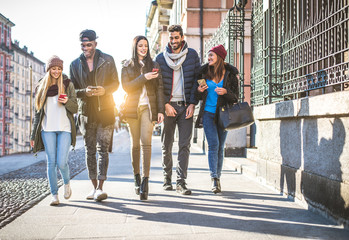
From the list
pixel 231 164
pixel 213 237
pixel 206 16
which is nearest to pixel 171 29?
pixel 213 237

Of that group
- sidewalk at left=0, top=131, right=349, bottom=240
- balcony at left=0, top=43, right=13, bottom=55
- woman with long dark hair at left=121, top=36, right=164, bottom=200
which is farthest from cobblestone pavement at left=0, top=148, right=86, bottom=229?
balcony at left=0, top=43, right=13, bottom=55

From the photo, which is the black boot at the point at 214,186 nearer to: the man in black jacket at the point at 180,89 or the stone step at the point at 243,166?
the man in black jacket at the point at 180,89

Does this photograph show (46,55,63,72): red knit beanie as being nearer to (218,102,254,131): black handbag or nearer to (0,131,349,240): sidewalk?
(0,131,349,240): sidewalk

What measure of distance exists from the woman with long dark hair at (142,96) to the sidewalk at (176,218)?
0.64 metres

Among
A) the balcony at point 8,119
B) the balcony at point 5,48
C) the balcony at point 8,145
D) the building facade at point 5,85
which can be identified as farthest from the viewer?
the balcony at point 8,145

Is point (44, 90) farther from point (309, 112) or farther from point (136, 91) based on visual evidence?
point (309, 112)

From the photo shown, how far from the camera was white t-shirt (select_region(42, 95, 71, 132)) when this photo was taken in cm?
479

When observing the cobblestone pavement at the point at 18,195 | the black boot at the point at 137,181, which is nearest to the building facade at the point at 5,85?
the cobblestone pavement at the point at 18,195

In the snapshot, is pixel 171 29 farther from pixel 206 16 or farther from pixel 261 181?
→ pixel 206 16

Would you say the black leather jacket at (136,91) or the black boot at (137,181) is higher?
the black leather jacket at (136,91)

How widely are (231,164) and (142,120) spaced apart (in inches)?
138

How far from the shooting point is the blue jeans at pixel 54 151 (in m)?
4.79

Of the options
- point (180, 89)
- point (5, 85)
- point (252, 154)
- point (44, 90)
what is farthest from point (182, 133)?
point (5, 85)

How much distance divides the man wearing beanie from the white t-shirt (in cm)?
24
